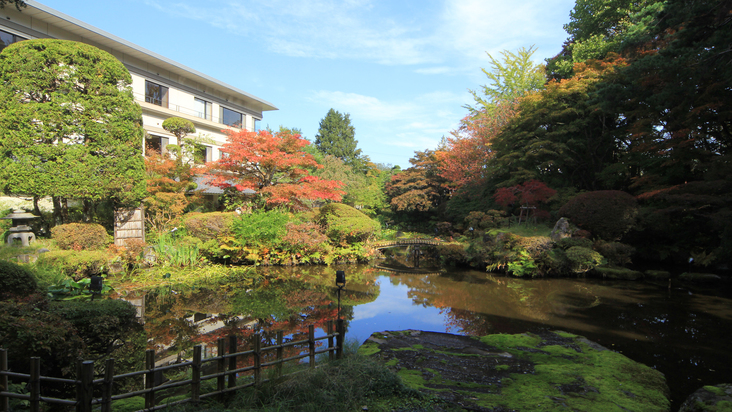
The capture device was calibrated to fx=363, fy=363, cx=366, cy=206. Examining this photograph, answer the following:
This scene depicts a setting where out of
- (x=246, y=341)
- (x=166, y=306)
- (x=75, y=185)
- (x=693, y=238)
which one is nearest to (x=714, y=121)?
(x=693, y=238)

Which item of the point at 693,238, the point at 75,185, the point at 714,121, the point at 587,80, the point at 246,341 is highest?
the point at 587,80

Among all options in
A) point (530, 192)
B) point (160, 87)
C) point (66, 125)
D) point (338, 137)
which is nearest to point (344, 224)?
point (530, 192)

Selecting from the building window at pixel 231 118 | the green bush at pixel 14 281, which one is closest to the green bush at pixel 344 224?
the green bush at pixel 14 281

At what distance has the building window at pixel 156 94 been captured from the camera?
62.2 ft

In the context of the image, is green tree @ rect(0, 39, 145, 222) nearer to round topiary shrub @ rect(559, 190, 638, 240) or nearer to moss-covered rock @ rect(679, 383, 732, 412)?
moss-covered rock @ rect(679, 383, 732, 412)

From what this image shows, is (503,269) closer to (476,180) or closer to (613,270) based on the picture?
(613,270)

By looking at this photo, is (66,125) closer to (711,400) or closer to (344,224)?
(344,224)

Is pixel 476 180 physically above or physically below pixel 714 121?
below

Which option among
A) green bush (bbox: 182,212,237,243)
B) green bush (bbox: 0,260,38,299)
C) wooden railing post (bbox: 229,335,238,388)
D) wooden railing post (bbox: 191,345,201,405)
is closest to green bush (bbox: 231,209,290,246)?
green bush (bbox: 182,212,237,243)

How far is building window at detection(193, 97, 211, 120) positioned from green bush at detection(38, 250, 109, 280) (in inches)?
558

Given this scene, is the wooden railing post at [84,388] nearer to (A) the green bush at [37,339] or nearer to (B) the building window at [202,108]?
(A) the green bush at [37,339]

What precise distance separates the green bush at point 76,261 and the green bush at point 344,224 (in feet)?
23.9

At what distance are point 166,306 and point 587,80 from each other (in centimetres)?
1760

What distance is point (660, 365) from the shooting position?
17.3ft
